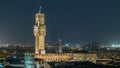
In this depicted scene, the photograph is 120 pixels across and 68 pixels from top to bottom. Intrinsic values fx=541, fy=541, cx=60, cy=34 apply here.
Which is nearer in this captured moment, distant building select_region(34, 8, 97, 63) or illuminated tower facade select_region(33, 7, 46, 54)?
distant building select_region(34, 8, 97, 63)

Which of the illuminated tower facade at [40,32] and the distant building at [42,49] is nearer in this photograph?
the distant building at [42,49]

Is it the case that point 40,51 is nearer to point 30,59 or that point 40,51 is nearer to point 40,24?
point 40,24

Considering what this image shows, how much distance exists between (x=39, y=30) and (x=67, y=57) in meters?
8.78

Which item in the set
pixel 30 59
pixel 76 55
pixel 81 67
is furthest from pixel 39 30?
pixel 30 59

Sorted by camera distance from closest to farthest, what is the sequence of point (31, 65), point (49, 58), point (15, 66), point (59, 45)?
point (31, 65)
point (15, 66)
point (49, 58)
point (59, 45)

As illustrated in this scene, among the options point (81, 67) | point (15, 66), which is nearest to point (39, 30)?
point (15, 66)

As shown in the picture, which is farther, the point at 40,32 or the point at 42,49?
the point at 42,49

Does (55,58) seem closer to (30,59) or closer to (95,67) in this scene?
(95,67)

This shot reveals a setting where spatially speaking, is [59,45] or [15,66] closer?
[15,66]

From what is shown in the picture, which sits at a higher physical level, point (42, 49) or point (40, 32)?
point (40, 32)

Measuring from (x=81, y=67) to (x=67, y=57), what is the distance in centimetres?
4646

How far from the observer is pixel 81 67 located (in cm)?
6950

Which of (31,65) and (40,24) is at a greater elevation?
(40,24)

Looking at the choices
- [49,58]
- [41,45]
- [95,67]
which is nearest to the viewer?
[95,67]
